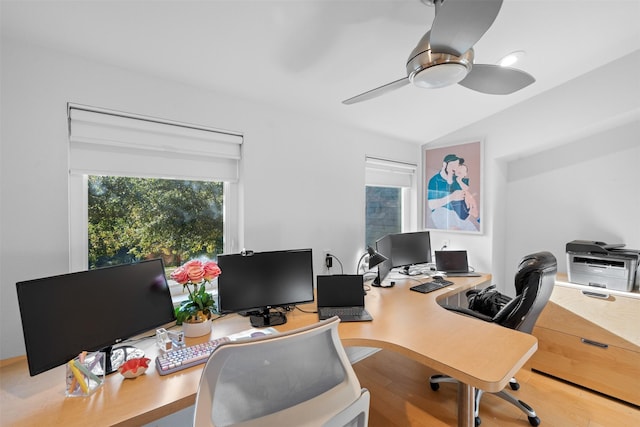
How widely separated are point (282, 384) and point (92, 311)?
873 millimetres

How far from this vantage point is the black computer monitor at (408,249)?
109 inches

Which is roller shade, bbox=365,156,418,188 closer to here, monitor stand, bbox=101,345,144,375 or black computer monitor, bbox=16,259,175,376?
black computer monitor, bbox=16,259,175,376

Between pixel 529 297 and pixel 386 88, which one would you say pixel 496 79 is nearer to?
pixel 386 88

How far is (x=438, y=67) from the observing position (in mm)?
1271

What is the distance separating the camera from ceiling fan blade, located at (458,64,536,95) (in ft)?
4.76

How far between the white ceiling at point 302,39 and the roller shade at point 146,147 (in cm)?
28

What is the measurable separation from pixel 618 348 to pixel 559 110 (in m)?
1.91

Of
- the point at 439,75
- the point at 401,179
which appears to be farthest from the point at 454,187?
the point at 439,75

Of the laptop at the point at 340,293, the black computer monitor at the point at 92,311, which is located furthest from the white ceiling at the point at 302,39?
the laptop at the point at 340,293

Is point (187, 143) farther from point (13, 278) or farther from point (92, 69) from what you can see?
point (13, 278)

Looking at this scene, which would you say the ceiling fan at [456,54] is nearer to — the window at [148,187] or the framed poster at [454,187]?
the window at [148,187]

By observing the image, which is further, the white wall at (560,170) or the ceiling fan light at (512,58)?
the white wall at (560,170)

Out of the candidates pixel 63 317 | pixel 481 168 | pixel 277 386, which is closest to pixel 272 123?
pixel 63 317

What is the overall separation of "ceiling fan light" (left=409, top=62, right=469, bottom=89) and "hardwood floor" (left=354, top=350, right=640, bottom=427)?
2.03m
